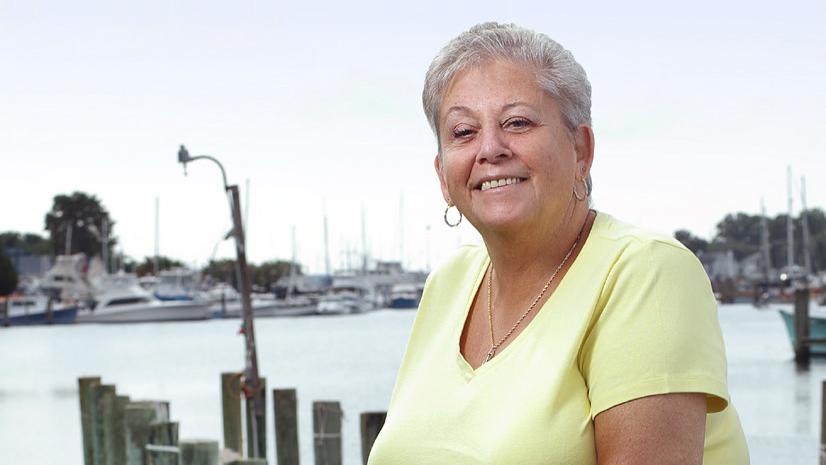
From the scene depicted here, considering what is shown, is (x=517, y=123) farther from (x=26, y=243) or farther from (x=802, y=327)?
(x=26, y=243)

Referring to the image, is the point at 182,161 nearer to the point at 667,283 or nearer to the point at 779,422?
the point at 667,283

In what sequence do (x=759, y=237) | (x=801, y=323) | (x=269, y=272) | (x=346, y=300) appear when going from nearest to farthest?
(x=801, y=323), (x=346, y=300), (x=269, y=272), (x=759, y=237)

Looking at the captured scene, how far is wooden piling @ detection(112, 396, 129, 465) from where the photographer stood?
457 inches

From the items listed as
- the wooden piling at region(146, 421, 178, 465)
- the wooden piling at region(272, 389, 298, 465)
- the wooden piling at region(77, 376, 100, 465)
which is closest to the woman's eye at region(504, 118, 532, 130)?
the wooden piling at region(146, 421, 178, 465)

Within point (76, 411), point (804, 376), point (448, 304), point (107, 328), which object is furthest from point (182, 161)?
point (107, 328)

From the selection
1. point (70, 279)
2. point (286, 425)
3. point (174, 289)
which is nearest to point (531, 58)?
point (286, 425)

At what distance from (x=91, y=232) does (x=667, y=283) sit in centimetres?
13088

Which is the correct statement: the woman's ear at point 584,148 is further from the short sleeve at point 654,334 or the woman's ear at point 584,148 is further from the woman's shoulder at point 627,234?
the short sleeve at point 654,334

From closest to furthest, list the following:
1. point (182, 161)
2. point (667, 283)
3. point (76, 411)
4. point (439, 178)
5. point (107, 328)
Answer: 1. point (667, 283)
2. point (439, 178)
3. point (182, 161)
4. point (76, 411)
5. point (107, 328)

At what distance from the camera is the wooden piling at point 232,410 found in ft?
49.2

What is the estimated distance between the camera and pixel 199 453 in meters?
7.21

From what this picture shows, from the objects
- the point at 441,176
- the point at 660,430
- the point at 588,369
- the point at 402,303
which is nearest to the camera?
the point at 660,430

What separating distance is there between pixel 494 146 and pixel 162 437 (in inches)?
Answer: 302

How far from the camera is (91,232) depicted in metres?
129
